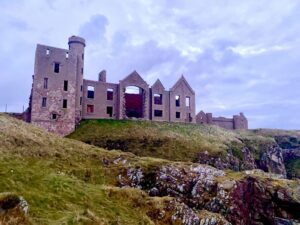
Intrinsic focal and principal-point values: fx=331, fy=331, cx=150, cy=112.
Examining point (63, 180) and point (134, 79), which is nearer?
point (63, 180)

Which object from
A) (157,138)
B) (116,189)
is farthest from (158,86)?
(116,189)

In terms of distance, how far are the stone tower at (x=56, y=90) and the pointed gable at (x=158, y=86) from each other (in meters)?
21.1

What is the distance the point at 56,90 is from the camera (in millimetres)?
69125

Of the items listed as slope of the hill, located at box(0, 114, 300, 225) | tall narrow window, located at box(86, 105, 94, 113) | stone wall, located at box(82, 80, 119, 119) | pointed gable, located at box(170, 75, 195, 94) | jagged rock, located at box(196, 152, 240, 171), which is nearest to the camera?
slope of the hill, located at box(0, 114, 300, 225)

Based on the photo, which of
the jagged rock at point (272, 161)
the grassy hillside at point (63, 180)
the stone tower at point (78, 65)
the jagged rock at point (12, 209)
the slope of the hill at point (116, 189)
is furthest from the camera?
the jagged rock at point (272, 161)

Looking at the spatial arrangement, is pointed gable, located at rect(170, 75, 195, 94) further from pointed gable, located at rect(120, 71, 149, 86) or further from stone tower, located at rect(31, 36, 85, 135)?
stone tower, located at rect(31, 36, 85, 135)

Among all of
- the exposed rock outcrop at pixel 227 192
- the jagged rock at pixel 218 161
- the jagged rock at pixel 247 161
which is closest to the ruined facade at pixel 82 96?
the jagged rock at pixel 247 161

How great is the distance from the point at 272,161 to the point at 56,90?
172 ft

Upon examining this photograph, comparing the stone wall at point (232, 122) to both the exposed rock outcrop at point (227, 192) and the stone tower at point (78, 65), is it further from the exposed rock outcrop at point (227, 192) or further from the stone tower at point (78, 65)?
the exposed rock outcrop at point (227, 192)


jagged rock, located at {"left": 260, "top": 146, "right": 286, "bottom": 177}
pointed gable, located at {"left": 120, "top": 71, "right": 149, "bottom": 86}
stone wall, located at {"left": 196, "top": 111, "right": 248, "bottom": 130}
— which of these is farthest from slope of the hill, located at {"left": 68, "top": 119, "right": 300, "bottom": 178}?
stone wall, located at {"left": 196, "top": 111, "right": 248, "bottom": 130}

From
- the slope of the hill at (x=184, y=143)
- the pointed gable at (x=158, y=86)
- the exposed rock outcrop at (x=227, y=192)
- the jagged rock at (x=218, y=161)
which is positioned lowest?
the exposed rock outcrop at (x=227, y=192)

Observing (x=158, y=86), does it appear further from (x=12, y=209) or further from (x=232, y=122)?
(x=12, y=209)

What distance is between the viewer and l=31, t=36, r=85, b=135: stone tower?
2660 inches

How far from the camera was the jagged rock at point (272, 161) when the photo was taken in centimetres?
7656
